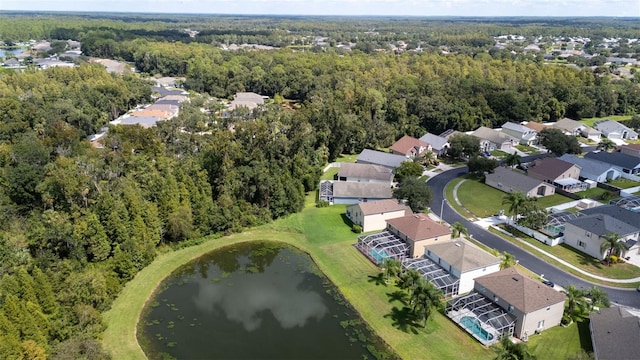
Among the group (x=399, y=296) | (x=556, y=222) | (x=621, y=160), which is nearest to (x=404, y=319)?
(x=399, y=296)

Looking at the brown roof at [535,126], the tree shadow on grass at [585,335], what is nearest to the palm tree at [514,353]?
the tree shadow on grass at [585,335]

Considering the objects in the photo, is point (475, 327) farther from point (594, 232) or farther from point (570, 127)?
point (570, 127)

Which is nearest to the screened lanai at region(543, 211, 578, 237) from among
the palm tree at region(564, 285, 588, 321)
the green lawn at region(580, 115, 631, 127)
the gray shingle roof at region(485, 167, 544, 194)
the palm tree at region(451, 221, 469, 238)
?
the gray shingle roof at region(485, 167, 544, 194)

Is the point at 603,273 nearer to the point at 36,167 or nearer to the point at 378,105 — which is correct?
the point at 378,105

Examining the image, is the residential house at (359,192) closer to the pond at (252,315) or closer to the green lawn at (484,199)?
the green lawn at (484,199)

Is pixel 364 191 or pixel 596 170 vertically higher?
pixel 596 170

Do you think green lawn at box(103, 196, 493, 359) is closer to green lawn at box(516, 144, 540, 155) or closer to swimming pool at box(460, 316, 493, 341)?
swimming pool at box(460, 316, 493, 341)
